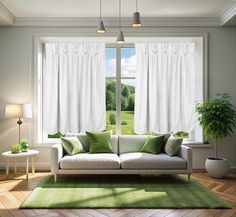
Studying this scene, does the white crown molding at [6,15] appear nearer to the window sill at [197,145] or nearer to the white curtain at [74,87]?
the white curtain at [74,87]

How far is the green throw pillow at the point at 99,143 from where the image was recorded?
5.29m

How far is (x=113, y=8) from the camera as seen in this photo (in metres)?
5.29

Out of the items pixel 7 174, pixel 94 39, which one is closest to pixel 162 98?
pixel 94 39

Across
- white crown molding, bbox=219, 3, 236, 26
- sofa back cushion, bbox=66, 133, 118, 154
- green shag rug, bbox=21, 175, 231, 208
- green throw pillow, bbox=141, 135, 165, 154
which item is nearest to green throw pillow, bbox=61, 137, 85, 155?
sofa back cushion, bbox=66, 133, 118, 154

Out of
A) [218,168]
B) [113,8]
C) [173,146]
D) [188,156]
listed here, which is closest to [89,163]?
[173,146]

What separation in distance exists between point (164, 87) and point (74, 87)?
188 cm

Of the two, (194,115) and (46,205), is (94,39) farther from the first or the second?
(46,205)

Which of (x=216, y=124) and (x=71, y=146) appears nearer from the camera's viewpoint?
(x=71, y=146)

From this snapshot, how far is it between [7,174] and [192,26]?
14.6ft

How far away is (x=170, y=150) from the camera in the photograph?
5.12 meters

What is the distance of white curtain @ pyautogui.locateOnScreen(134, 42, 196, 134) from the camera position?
6.24 meters

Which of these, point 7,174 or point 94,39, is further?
point 94,39

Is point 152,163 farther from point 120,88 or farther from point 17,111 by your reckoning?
point 17,111

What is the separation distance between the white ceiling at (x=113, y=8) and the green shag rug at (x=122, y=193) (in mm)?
2983
